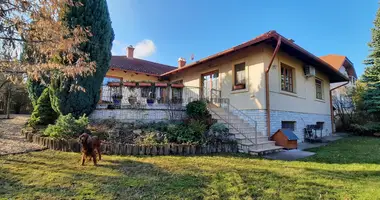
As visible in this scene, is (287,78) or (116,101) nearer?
(116,101)

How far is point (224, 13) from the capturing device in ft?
39.8

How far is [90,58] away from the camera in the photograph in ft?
24.0

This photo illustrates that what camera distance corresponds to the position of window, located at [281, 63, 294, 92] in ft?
30.2

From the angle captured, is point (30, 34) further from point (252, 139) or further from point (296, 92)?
point (296, 92)

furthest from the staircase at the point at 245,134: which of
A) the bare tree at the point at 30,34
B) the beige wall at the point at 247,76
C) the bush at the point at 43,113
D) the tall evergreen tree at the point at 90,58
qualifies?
the bush at the point at 43,113

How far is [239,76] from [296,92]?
299cm

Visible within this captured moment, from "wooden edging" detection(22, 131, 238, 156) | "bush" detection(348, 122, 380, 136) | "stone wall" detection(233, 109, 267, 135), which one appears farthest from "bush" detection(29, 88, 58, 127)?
"bush" detection(348, 122, 380, 136)

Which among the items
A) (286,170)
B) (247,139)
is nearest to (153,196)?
(286,170)

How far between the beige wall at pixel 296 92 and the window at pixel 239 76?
120 centimetres

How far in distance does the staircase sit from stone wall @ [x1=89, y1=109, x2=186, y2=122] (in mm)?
1778

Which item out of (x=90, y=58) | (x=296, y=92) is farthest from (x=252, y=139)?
(x=90, y=58)

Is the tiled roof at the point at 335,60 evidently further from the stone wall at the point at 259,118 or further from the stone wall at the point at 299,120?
the stone wall at the point at 259,118

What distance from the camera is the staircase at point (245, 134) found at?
21.4ft

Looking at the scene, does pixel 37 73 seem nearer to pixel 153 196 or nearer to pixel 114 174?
pixel 114 174
